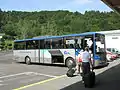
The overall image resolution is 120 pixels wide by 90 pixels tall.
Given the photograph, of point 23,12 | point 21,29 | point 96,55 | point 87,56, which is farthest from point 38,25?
point 87,56

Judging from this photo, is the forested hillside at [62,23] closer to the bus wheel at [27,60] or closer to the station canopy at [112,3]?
the bus wheel at [27,60]

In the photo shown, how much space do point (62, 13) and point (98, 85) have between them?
10366cm

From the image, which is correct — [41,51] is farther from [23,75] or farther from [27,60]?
[23,75]

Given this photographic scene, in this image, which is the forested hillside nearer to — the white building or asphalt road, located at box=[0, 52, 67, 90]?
the white building

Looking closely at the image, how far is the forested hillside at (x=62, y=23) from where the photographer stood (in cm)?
9438

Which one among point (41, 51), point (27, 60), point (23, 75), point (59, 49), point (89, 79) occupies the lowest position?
point (23, 75)

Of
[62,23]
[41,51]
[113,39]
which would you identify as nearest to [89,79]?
[41,51]

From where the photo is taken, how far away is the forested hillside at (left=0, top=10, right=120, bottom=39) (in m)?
94.4

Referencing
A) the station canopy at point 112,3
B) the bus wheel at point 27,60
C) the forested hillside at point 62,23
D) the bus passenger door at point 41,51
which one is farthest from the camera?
the forested hillside at point 62,23

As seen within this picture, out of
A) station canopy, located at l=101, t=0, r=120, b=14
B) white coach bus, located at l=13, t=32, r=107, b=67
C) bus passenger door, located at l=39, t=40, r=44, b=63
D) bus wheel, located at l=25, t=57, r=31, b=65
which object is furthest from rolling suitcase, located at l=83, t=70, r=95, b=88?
bus wheel, located at l=25, t=57, r=31, b=65

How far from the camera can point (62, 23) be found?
105125 mm

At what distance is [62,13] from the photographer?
379 feet

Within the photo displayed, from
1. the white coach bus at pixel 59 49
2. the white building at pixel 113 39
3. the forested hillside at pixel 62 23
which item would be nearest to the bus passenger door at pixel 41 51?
the white coach bus at pixel 59 49

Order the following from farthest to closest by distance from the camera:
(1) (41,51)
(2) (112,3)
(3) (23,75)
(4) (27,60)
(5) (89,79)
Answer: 1. (4) (27,60)
2. (1) (41,51)
3. (3) (23,75)
4. (2) (112,3)
5. (5) (89,79)
